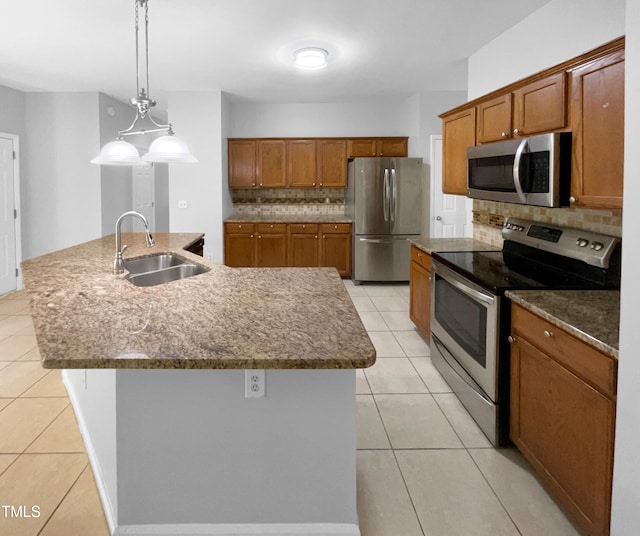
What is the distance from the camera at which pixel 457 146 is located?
407 centimetres

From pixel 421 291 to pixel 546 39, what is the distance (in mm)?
2011

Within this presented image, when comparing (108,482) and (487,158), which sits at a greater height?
(487,158)

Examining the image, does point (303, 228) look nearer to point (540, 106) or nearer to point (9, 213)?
point (9, 213)

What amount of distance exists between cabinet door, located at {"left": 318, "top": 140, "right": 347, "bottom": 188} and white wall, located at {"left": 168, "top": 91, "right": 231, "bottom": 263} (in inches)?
53.2

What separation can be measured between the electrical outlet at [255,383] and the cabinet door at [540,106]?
202 centimetres

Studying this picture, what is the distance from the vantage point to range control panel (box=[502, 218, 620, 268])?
243 cm

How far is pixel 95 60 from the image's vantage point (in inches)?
193

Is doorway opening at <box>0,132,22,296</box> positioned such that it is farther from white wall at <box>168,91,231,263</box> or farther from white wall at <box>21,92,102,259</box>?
white wall at <box>168,91,231,263</box>

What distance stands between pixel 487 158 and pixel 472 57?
184cm

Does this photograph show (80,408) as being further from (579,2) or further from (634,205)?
(579,2)

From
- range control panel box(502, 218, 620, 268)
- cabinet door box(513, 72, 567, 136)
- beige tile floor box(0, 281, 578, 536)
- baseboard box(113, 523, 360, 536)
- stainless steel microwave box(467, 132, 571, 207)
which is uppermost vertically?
cabinet door box(513, 72, 567, 136)

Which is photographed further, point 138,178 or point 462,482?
point 138,178

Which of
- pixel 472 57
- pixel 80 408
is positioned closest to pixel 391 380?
pixel 80 408

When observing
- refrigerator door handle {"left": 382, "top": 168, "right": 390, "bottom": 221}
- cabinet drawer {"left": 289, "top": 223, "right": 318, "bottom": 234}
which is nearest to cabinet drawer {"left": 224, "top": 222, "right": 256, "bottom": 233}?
cabinet drawer {"left": 289, "top": 223, "right": 318, "bottom": 234}
